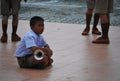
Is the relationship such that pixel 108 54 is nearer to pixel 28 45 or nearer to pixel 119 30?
pixel 28 45

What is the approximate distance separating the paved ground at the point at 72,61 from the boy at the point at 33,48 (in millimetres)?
111

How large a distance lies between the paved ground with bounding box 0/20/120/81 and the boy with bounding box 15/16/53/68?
11 centimetres

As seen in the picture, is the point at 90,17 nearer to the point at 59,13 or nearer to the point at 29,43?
the point at 29,43

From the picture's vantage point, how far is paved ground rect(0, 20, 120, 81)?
6.48 metres

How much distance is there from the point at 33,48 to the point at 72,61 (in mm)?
940

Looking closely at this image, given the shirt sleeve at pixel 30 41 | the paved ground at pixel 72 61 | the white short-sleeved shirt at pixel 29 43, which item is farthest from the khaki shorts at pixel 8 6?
the shirt sleeve at pixel 30 41

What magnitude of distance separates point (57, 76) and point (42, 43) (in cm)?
84

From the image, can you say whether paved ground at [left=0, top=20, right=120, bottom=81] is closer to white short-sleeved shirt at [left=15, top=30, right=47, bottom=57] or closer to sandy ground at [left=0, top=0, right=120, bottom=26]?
white short-sleeved shirt at [left=15, top=30, right=47, bottom=57]

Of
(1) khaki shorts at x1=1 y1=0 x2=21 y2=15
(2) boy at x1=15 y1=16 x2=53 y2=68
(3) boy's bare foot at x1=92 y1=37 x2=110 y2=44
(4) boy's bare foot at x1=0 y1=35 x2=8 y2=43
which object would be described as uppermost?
(1) khaki shorts at x1=1 y1=0 x2=21 y2=15

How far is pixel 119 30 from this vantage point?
11734 mm

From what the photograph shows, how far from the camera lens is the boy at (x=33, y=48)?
691 centimetres

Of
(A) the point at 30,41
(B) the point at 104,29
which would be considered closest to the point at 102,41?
(B) the point at 104,29

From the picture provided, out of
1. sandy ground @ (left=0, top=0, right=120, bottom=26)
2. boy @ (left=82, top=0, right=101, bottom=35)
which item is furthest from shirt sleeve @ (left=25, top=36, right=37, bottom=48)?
sandy ground @ (left=0, top=0, right=120, bottom=26)

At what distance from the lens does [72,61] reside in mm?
7582
